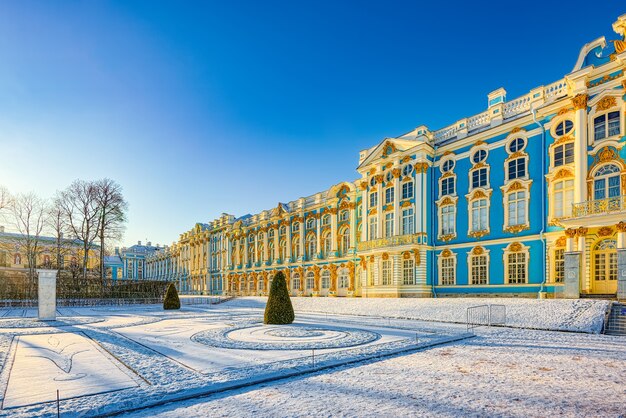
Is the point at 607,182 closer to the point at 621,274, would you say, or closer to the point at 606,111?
the point at 606,111

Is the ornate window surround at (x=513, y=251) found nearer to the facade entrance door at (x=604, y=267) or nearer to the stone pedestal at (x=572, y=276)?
the stone pedestal at (x=572, y=276)

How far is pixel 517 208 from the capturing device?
2575cm

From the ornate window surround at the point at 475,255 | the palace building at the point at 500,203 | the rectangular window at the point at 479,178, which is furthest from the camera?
the rectangular window at the point at 479,178

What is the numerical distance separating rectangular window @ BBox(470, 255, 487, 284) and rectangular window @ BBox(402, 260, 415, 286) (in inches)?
179

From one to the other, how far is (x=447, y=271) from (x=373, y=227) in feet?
26.1

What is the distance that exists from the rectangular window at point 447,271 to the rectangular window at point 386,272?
4.35 m

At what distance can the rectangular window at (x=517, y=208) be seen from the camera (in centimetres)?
2548

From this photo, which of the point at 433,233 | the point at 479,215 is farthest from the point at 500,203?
the point at 433,233

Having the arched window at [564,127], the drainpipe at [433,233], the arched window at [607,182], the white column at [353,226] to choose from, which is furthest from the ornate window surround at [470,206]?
the white column at [353,226]

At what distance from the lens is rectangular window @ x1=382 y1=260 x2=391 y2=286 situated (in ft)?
105

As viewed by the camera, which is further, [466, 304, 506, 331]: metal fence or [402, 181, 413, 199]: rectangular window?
[402, 181, 413, 199]: rectangular window

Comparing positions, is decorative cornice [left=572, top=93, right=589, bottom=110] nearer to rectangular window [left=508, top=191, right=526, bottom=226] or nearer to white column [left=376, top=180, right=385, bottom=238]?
rectangular window [left=508, top=191, right=526, bottom=226]

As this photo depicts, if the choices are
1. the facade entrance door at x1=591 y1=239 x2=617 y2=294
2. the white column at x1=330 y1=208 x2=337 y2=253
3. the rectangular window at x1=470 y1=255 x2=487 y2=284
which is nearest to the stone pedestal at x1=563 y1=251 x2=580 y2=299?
the facade entrance door at x1=591 y1=239 x2=617 y2=294

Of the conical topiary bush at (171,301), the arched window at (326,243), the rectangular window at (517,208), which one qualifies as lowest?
the conical topiary bush at (171,301)
